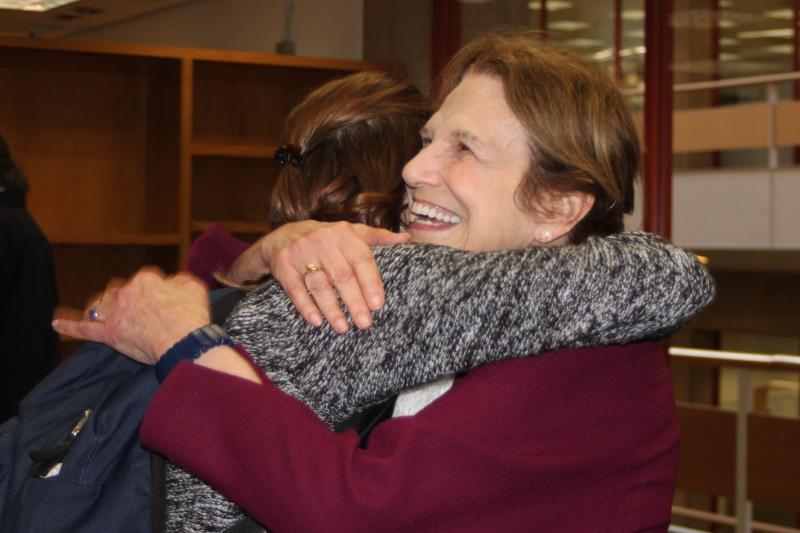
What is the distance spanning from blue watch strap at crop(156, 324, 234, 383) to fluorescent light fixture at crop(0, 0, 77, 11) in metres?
4.22

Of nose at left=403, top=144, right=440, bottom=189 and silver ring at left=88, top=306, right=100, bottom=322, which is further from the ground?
nose at left=403, top=144, right=440, bottom=189

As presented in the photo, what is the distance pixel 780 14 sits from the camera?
4.90 m

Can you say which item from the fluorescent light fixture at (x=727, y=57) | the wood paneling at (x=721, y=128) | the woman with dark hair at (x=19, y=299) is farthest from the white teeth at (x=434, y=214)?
the fluorescent light fixture at (x=727, y=57)

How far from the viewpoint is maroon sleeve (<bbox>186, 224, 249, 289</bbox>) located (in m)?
1.78

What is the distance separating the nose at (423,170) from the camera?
1.48 meters

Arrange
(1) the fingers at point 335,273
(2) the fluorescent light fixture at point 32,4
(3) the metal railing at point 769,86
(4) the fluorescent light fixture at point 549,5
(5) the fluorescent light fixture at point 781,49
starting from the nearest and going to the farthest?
(1) the fingers at point 335,273, (4) the fluorescent light fixture at point 549,5, (3) the metal railing at point 769,86, (2) the fluorescent light fixture at point 32,4, (5) the fluorescent light fixture at point 781,49

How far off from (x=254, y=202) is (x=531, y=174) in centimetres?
352

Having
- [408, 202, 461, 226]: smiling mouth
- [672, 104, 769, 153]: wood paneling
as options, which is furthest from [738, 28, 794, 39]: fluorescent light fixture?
[408, 202, 461, 226]: smiling mouth

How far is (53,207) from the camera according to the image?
4988 mm

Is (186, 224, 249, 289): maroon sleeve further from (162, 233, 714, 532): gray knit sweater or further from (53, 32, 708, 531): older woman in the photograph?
(162, 233, 714, 532): gray knit sweater

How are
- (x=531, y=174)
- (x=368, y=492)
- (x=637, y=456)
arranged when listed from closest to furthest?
(x=368, y=492) < (x=637, y=456) < (x=531, y=174)

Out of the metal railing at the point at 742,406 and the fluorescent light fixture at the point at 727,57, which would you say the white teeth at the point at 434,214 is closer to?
the metal railing at the point at 742,406

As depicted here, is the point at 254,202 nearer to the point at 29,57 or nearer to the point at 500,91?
the point at 29,57

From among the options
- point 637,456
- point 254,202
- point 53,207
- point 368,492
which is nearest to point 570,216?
point 637,456
